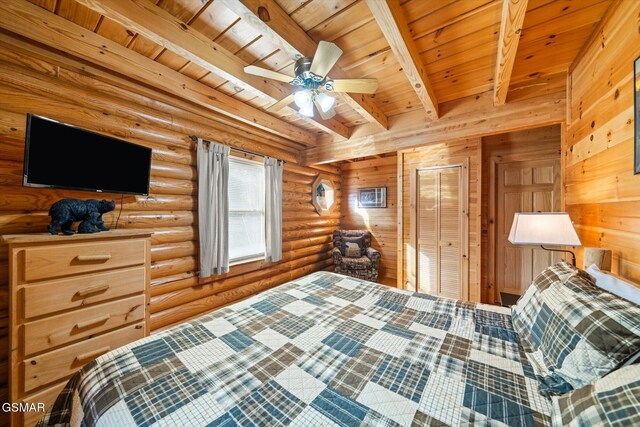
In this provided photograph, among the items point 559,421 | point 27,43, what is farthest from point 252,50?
point 559,421

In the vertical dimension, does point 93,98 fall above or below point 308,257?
above

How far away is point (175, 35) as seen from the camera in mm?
1552

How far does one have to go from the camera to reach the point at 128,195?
207 centimetres

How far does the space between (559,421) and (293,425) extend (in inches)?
33.0

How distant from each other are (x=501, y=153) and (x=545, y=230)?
90.2 inches

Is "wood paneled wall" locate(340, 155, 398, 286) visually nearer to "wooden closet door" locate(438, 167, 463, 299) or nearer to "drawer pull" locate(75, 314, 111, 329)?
"wooden closet door" locate(438, 167, 463, 299)

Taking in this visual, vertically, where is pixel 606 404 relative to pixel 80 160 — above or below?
below

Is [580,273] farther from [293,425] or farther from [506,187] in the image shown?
[506,187]

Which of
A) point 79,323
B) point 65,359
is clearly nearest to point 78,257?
point 79,323

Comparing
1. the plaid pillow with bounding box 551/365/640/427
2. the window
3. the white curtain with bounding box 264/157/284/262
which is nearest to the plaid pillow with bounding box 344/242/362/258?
the white curtain with bounding box 264/157/284/262

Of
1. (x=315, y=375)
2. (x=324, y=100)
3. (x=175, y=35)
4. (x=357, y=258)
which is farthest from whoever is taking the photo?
(x=357, y=258)

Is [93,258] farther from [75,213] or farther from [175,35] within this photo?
[175,35]

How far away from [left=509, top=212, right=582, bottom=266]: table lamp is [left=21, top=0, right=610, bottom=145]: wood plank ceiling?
133 cm

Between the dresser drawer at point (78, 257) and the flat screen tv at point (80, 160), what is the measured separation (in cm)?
48
